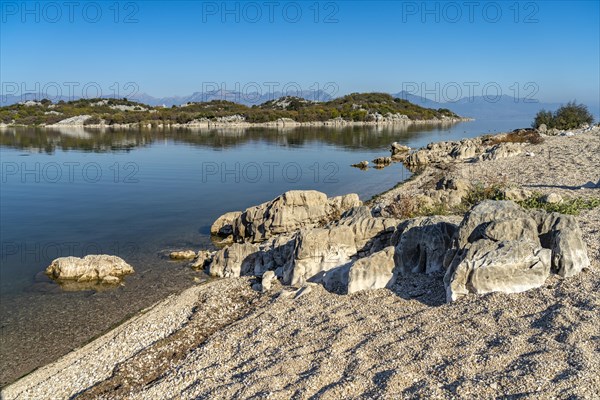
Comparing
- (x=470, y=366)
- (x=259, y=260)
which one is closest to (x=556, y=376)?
(x=470, y=366)

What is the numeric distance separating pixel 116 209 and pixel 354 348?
23.8 metres

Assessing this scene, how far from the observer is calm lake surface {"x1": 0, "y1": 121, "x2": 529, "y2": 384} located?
46.0 ft

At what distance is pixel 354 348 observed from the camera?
29.6ft

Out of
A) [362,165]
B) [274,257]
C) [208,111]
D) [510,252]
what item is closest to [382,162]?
[362,165]

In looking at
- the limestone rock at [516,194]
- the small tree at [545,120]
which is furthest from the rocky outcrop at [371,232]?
the small tree at [545,120]

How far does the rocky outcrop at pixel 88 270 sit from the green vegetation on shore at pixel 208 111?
121 metres

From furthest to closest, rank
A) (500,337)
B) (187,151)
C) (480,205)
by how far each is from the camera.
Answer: (187,151)
(480,205)
(500,337)

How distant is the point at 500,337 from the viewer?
27.3 feet

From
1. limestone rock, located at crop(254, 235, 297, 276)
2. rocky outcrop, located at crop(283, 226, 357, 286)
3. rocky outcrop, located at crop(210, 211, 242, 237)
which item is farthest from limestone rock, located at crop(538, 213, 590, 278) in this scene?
rocky outcrop, located at crop(210, 211, 242, 237)

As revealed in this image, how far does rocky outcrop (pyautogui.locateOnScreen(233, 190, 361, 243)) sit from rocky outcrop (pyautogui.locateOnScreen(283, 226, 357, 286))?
682cm

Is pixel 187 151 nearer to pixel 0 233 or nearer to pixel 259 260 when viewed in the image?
pixel 0 233

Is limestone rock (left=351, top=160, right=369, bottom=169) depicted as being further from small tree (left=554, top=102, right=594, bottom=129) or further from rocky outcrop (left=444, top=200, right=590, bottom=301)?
rocky outcrop (left=444, top=200, right=590, bottom=301)

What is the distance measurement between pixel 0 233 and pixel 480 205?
2297cm

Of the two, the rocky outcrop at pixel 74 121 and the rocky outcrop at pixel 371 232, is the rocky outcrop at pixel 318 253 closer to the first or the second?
the rocky outcrop at pixel 371 232
